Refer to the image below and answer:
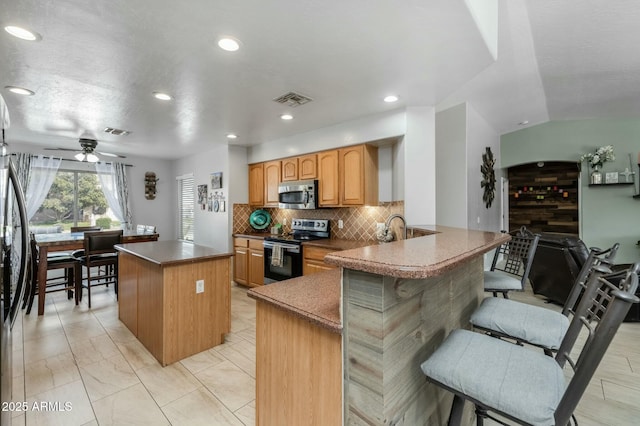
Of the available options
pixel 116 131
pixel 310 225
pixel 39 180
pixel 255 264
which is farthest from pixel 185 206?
pixel 310 225

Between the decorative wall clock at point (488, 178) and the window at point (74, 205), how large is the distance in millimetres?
7288

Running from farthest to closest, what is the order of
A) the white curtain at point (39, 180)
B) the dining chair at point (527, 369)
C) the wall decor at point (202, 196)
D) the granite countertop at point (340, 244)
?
1. the wall decor at point (202, 196)
2. the white curtain at point (39, 180)
3. the granite countertop at point (340, 244)
4. the dining chair at point (527, 369)

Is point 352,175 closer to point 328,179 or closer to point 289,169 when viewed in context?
point 328,179

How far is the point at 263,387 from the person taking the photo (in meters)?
1.43

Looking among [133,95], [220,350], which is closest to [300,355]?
[220,350]

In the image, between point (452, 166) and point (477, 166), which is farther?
point (477, 166)

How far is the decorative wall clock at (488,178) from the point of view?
195 inches

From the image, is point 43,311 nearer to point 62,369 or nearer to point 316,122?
point 62,369

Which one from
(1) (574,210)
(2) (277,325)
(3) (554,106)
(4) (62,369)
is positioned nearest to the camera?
(2) (277,325)

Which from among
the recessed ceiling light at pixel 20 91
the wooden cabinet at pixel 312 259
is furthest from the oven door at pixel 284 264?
the recessed ceiling light at pixel 20 91

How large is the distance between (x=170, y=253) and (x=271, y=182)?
2.29m

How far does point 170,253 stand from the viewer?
274cm

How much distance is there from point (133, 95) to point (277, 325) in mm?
2720

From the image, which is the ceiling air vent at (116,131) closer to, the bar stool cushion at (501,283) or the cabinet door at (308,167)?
the cabinet door at (308,167)
